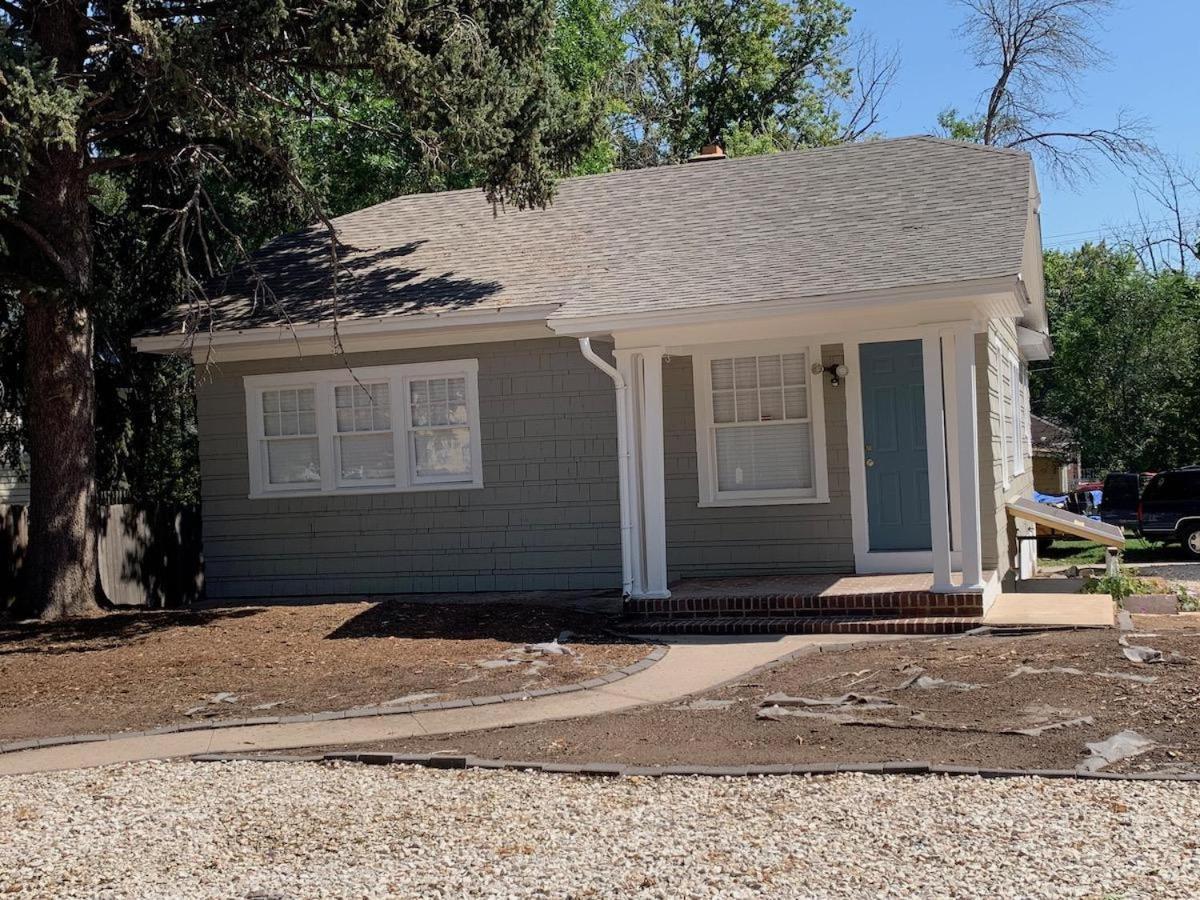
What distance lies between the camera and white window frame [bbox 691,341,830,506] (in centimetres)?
1220

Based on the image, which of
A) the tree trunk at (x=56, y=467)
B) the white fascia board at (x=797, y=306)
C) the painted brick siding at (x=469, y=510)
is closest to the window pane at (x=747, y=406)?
the painted brick siding at (x=469, y=510)

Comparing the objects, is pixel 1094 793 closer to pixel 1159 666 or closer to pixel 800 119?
pixel 1159 666

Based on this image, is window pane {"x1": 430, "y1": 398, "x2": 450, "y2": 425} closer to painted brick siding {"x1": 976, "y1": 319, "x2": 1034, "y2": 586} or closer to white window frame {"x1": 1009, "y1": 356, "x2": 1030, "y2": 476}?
painted brick siding {"x1": 976, "y1": 319, "x2": 1034, "y2": 586}

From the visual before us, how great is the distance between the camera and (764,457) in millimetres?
12438

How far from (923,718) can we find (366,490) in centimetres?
803

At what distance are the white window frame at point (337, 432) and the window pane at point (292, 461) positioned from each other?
7 cm

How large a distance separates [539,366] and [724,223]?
2643 mm

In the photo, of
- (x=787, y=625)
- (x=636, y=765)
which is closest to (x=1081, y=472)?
(x=787, y=625)

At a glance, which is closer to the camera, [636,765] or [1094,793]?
[1094,793]

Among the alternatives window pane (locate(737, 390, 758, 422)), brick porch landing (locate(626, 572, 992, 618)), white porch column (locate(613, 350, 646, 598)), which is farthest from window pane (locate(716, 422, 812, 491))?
white porch column (locate(613, 350, 646, 598))

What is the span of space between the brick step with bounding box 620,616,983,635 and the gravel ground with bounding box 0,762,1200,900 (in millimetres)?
4323

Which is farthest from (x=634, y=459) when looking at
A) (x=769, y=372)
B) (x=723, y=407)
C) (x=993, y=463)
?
(x=993, y=463)

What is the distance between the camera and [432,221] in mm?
15773

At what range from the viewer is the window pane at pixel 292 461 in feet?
45.2
